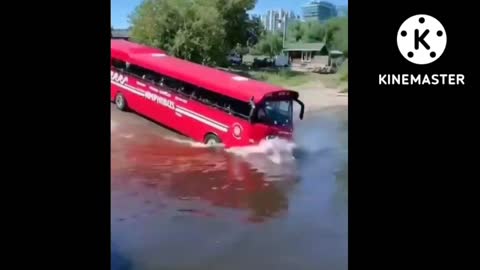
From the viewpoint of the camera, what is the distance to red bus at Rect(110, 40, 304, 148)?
2.79 meters

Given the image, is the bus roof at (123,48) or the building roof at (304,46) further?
Answer: the bus roof at (123,48)

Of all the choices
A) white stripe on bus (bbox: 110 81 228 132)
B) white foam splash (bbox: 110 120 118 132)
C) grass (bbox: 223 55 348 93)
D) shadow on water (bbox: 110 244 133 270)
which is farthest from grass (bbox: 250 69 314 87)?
shadow on water (bbox: 110 244 133 270)

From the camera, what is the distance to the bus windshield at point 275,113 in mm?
2789

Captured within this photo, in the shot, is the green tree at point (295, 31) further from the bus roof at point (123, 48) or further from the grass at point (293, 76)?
the bus roof at point (123, 48)

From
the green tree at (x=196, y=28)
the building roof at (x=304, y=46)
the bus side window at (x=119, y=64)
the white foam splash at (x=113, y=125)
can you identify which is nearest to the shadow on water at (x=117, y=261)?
the white foam splash at (x=113, y=125)

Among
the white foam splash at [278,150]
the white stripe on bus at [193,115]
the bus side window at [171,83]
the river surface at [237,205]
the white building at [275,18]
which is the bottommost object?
the river surface at [237,205]

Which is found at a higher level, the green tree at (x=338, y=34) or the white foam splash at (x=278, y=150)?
the green tree at (x=338, y=34)

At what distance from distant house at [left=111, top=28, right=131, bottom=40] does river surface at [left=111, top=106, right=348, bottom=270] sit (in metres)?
0.42

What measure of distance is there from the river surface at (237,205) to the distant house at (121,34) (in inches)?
16.4
